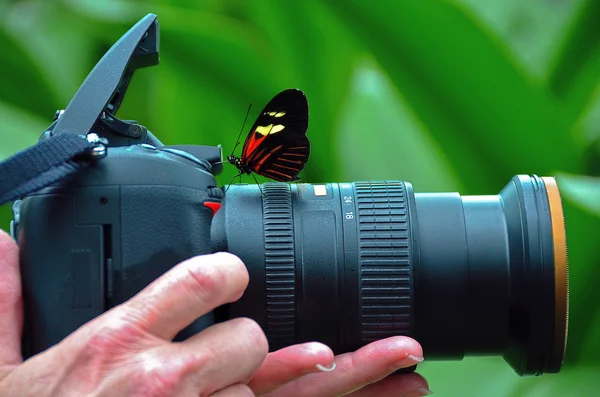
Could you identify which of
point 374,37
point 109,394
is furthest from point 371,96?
point 109,394

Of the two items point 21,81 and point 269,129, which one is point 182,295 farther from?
point 21,81

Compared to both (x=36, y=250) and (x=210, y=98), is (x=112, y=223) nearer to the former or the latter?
(x=36, y=250)

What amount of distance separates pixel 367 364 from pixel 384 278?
0.06 metres

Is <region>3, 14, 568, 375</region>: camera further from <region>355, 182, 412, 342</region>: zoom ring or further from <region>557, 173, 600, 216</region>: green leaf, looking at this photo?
<region>557, 173, 600, 216</region>: green leaf

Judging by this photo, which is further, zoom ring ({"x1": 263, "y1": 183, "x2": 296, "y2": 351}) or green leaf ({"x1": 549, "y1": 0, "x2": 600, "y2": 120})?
green leaf ({"x1": 549, "y1": 0, "x2": 600, "y2": 120})

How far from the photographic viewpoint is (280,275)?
508 millimetres

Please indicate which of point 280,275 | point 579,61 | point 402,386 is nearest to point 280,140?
point 280,275

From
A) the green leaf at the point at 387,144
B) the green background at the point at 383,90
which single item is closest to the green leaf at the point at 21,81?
the green background at the point at 383,90

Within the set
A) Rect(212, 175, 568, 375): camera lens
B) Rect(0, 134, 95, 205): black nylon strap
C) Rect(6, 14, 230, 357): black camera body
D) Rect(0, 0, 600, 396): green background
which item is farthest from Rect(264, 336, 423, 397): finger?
Rect(0, 0, 600, 396): green background

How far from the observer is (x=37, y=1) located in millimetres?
1003

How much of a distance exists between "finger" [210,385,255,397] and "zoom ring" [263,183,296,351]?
0.07 metres

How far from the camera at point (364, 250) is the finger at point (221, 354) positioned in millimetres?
32

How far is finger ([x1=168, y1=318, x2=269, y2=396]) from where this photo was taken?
0.43 metres

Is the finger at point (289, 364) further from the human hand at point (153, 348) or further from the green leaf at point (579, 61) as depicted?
the green leaf at point (579, 61)
